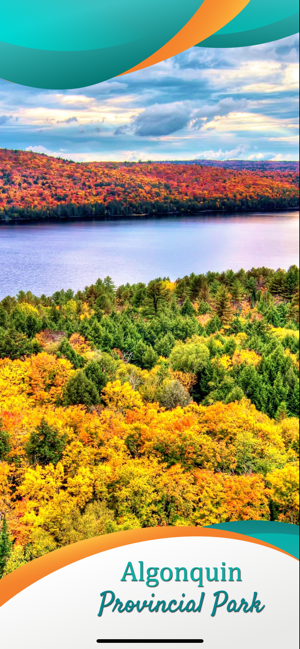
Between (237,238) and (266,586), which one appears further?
(237,238)

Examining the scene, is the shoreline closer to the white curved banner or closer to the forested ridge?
the forested ridge

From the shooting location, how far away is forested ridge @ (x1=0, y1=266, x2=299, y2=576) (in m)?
5.92

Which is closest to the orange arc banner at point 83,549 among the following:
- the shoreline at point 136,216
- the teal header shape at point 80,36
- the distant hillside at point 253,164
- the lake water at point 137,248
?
the lake water at point 137,248

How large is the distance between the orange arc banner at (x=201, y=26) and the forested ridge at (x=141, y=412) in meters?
2.74

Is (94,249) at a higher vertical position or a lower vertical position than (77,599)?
higher

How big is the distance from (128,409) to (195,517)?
1.41 meters

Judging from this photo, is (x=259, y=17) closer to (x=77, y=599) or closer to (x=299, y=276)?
(x=299, y=276)

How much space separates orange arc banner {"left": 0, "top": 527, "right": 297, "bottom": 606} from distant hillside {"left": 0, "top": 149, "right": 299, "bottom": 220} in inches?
155

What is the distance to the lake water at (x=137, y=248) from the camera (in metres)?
6.80

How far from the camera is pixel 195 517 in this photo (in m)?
6.06

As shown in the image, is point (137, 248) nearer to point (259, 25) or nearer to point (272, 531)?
point (259, 25)

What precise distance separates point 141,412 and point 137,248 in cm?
227

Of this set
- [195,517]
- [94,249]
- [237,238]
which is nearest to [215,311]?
[237,238]

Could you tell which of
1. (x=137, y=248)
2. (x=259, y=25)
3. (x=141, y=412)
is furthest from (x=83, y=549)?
(x=259, y=25)
